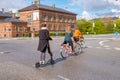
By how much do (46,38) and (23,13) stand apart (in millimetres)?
72982

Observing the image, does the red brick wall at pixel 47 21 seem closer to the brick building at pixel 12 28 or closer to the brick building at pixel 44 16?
the brick building at pixel 44 16

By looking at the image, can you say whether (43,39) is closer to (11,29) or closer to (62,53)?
(62,53)

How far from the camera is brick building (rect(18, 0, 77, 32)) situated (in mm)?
76062

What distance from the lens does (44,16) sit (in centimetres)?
7881

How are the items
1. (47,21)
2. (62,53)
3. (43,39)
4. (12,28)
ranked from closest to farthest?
(43,39) → (62,53) → (12,28) → (47,21)

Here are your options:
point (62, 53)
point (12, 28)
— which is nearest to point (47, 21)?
point (12, 28)

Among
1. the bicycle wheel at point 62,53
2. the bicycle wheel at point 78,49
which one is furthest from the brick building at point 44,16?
the bicycle wheel at point 62,53

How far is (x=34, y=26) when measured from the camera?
7656cm

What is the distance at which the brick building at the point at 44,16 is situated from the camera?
76062mm

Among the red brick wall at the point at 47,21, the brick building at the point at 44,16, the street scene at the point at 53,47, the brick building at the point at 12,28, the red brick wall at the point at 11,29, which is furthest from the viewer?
the brick building at the point at 44,16

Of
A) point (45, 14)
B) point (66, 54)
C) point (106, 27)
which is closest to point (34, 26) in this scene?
point (45, 14)

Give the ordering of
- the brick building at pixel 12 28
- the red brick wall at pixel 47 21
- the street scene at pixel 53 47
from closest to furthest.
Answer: the street scene at pixel 53 47
the brick building at pixel 12 28
the red brick wall at pixel 47 21

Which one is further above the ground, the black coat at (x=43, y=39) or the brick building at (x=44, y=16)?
the brick building at (x=44, y=16)

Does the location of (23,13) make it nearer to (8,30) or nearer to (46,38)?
(8,30)
